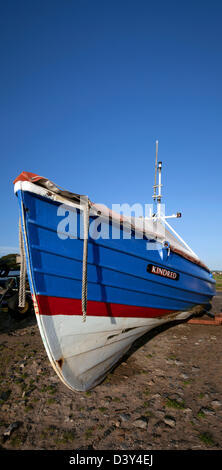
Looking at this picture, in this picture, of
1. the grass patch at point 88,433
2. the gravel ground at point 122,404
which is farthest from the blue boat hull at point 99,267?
the grass patch at point 88,433

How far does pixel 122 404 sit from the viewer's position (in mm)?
3162

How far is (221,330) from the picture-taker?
6961 mm

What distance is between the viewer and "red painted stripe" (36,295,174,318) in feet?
10.8

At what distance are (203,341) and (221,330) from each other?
56.5 inches

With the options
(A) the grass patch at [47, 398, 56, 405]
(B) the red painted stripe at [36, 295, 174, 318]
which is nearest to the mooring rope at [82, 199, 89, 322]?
(B) the red painted stripe at [36, 295, 174, 318]

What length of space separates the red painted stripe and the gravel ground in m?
1.08

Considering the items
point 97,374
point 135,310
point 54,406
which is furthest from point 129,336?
point 54,406

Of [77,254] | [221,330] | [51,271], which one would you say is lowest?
[221,330]

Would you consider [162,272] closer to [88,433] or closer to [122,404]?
[122,404]

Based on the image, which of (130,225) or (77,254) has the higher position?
(130,225)

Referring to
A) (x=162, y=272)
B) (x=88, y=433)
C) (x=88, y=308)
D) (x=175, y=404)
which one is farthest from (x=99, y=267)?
(x=175, y=404)

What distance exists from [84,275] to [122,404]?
1943 mm

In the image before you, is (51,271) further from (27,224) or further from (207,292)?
(207,292)

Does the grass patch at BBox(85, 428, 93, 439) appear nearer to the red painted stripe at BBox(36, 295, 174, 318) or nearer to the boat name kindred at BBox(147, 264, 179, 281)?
the red painted stripe at BBox(36, 295, 174, 318)
